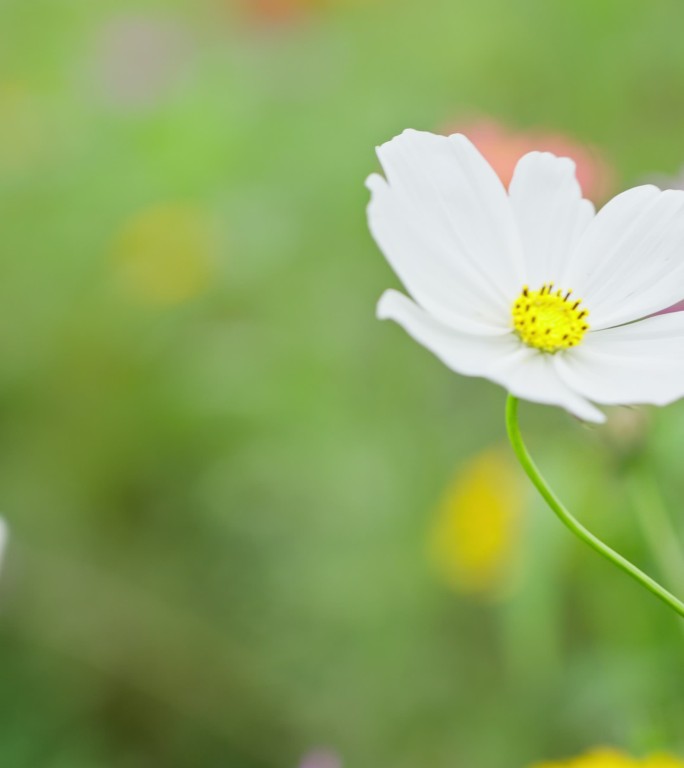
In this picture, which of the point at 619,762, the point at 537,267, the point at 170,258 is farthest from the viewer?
the point at 170,258

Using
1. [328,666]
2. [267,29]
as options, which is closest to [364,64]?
[267,29]

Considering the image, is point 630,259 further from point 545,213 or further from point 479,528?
point 479,528

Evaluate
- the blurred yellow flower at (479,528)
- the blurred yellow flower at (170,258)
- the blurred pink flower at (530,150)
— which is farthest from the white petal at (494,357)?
the blurred yellow flower at (170,258)

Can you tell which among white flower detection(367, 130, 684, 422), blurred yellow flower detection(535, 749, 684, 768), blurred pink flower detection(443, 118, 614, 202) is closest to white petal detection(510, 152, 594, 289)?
white flower detection(367, 130, 684, 422)

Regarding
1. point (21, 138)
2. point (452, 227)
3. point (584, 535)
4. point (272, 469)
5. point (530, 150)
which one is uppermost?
point (21, 138)

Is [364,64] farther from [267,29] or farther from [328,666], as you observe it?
[328,666]

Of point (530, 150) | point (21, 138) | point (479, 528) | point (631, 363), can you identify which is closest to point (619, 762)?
point (631, 363)
